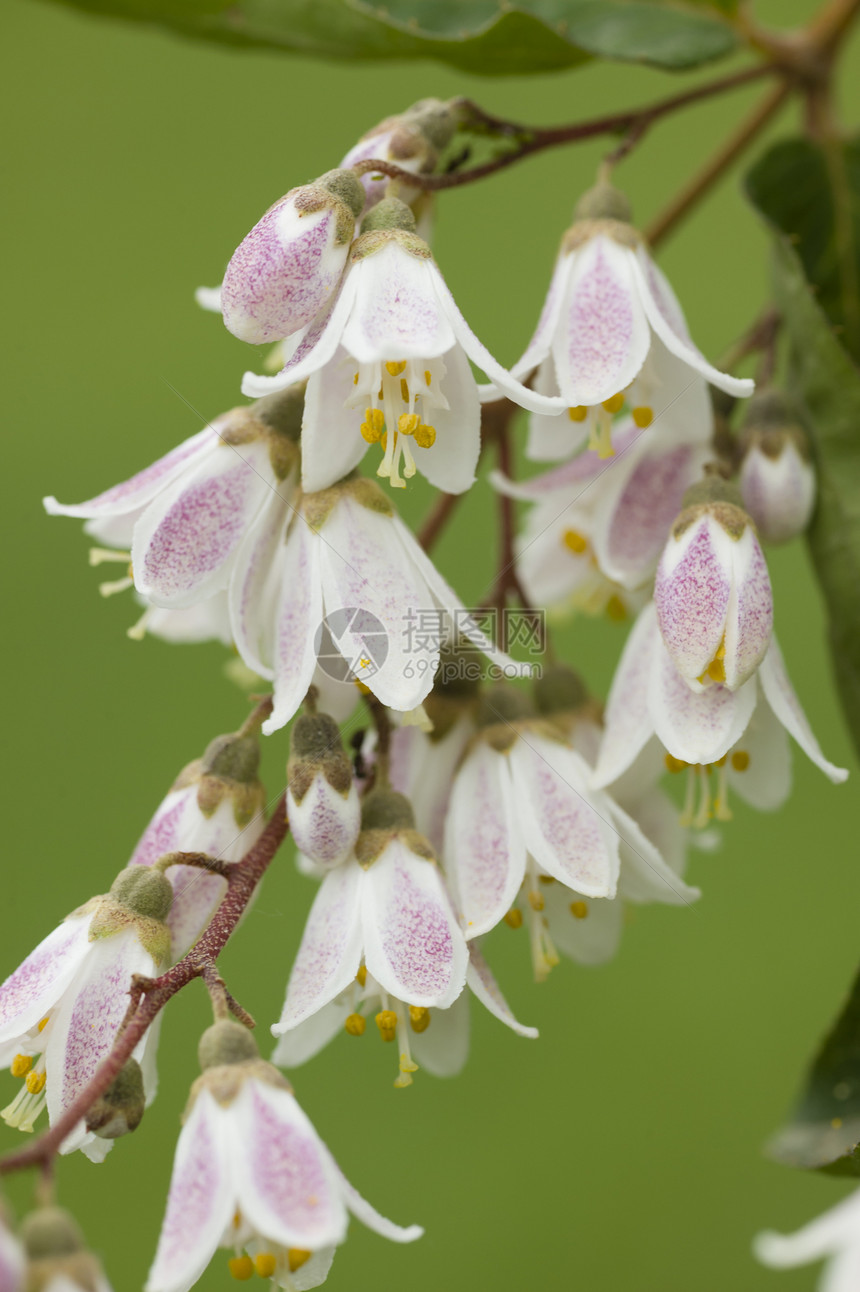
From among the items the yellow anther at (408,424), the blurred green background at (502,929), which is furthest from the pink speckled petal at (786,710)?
the blurred green background at (502,929)

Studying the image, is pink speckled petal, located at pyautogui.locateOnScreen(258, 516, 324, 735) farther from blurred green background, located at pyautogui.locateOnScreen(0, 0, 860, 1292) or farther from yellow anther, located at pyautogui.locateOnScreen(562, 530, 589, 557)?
blurred green background, located at pyautogui.locateOnScreen(0, 0, 860, 1292)

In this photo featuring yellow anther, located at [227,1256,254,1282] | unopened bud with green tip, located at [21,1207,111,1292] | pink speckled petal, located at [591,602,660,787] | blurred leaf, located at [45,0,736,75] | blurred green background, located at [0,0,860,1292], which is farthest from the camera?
blurred green background, located at [0,0,860,1292]

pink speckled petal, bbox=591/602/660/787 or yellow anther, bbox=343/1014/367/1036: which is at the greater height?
pink speckled petal, bbox=591/602/660/787

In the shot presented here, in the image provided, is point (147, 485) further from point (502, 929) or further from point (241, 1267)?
point (502, 929)

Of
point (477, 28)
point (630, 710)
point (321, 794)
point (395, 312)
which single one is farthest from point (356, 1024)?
point (477, 28)

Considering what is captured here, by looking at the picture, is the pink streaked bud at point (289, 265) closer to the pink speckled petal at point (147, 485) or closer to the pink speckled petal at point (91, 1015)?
the pink speckled petal at point (147, 485)

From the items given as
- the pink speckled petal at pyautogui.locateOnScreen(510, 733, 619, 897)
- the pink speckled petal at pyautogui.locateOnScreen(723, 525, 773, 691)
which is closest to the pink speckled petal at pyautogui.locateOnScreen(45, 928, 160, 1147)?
the pink speckled petal at pyautogui.locateOnScreen(510, 733, 619, 897)

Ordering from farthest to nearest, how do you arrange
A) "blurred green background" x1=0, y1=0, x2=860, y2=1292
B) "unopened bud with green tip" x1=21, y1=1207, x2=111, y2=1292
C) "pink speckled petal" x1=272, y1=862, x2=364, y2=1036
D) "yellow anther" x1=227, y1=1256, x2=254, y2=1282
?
"blurred green background" x1=0, y1=0, x2=860, y2=1292 < "pink speckled petal" x1=272, y1=862, x2=364, y2=1036 < "yellow anther" x1=227, y1=1256, x2=254, y2=1282 < "unopened bud with green tip" x1=21, y1=1207, x2=111, y2=1292

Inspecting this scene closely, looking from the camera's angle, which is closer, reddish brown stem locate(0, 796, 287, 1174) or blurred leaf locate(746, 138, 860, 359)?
reddish brown stem locate(0, 796, 287, 1174)

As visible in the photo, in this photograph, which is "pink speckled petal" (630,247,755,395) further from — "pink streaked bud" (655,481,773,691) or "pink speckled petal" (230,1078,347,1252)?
"pink speckled petal" (230,1078,347,1252)
